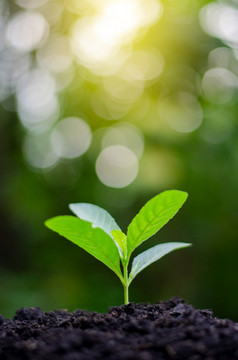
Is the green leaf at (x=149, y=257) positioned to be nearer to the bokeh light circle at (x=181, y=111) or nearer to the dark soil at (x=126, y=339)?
the dark soil at (x=126, y=339)

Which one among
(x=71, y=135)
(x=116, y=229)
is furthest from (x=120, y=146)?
(x=116, y=229)

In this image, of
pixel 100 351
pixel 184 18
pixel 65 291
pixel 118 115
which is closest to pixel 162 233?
pixel 65 291

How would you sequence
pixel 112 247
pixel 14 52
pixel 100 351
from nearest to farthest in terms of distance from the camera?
pixel 100 351
pixel 112 247
pixel 14 52

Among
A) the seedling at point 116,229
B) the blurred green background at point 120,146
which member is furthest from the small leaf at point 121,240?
the blurred green background at point 120,146

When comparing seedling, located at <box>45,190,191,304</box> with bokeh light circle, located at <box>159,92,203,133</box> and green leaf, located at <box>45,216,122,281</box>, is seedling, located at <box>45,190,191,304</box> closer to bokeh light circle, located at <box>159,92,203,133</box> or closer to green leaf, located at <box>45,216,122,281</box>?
green leaf, located at <box>45,216,122,281</box>

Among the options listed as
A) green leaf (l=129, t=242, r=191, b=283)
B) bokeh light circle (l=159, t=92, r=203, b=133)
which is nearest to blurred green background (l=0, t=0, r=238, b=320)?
bokeh light circle (l=159, t=92, r=203, b=133)

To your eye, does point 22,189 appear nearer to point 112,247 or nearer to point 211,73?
point 211,73

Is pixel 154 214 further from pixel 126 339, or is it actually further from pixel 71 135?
pixel 71 135
